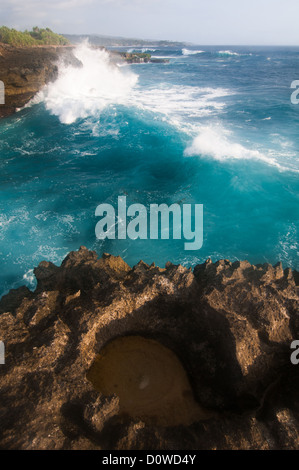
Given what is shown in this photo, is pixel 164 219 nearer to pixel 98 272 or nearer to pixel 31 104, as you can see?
pixel 98 272

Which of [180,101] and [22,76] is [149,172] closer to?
[180,101]

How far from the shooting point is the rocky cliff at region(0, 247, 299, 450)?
5.31 meters

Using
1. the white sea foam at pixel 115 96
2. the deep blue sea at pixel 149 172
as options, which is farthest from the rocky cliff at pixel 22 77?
the deep blue sea at pixel 149 172

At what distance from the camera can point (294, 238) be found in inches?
542

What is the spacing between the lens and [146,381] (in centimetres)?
632

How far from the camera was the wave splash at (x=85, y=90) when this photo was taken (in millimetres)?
31672

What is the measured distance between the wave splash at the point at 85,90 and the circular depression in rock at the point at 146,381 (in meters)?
28.2

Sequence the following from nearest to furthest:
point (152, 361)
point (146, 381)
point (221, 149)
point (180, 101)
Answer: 1. point (146, 381)
2. point (152, 361)
3. point (221, 149)
4. point (180, 101)

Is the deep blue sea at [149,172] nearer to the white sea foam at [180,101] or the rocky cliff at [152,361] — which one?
the white sea foam at [180,101]

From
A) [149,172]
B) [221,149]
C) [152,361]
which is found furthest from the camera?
[221,149]

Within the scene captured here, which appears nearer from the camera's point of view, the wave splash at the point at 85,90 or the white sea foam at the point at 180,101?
the white sea foam at the point at 180,101

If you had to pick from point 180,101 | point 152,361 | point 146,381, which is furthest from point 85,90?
point 146,381

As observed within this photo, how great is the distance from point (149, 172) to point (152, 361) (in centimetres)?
1502

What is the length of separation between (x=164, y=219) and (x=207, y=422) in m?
10.6
